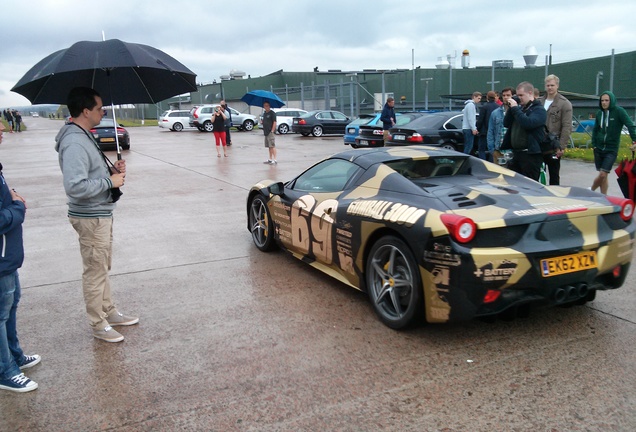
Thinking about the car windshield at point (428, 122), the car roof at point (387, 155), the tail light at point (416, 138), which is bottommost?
the tail light at point (416, 138)

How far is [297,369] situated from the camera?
141 inches

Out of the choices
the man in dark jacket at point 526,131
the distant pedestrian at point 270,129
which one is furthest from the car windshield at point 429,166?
the distant pedestrian at point 270,129

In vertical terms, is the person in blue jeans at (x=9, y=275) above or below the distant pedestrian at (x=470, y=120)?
below

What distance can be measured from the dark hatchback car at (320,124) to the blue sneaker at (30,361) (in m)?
23.8

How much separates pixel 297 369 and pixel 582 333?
2108 mm

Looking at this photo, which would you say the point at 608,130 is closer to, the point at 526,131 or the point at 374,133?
the point at 526,131

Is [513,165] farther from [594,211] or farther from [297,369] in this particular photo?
[297,369]

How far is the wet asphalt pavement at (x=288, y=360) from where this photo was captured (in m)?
3.05

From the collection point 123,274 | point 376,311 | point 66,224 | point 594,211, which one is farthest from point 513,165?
point 66,224

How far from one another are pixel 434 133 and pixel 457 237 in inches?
440

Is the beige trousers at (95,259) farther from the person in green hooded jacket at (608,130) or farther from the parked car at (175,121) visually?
the parked car at (175,121)

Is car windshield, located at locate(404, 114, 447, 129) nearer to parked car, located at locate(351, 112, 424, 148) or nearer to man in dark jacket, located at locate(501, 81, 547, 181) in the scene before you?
parked car, located at locate(351, 112, 424, 148)

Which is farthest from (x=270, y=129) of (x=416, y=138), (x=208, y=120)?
(x=208, y=120)

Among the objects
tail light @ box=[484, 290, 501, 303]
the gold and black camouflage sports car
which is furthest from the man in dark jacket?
tail light @ box=[484, 290, 501, 303]
